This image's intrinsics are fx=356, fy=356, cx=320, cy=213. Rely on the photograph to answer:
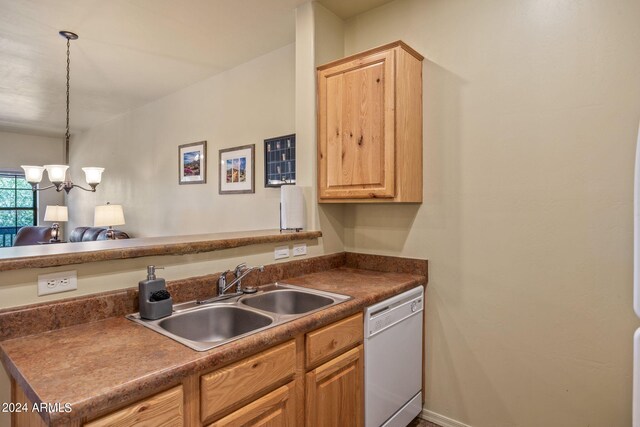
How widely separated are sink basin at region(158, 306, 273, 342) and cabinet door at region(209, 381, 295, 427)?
0.92ft

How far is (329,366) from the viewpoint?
1.51m

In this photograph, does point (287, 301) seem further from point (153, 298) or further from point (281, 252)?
point (153, 298)

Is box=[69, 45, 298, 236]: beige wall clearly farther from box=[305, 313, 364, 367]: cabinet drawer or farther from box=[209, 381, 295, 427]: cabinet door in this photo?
box=[209, 381, 295, 427]: cabinet door

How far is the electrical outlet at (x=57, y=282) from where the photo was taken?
4.16 ft

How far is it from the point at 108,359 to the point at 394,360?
1.37 m

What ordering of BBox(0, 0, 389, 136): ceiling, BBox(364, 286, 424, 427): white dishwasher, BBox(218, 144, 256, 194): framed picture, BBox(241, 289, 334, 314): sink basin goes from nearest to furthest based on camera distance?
BBox(364, 286, 424, 427): white dishwasher → BBox(241, 289, 334, 314): sink basin → BBox(0, 0, 389, 136): ceiling → BBox(218, 144, 256, 194): framed picture

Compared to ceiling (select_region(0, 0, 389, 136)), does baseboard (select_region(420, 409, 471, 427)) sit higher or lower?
lower

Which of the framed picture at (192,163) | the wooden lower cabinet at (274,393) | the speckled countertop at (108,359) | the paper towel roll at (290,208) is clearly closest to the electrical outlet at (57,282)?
the speckled countertop at (108,359)

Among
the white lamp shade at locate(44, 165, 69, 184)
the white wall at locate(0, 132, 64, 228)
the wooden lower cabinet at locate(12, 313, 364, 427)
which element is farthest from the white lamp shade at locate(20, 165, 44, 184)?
the white wall at locate(0, 132, 64, 228)

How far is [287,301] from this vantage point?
1908 millimetres

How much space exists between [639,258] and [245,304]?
4.87 feet

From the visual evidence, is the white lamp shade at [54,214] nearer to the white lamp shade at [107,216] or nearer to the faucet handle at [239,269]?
the white lamp shade at [107,216]

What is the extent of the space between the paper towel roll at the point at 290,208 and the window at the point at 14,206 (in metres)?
6.50

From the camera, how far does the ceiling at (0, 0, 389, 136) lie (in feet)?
8.04
